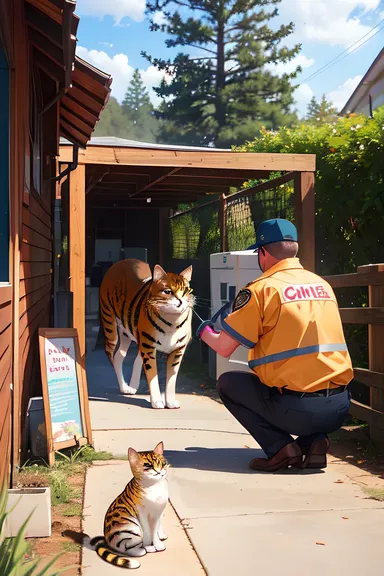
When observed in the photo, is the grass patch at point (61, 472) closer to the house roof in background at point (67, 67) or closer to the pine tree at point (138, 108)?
the house roof in background at point (67, 67)

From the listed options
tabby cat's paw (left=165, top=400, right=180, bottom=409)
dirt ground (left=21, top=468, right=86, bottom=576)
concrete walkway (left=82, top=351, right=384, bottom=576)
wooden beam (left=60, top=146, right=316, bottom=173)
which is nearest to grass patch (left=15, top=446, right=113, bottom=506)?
dirt ground (left=21, top=468, right=86, bottom=576)

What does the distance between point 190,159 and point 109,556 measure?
17.5 feet

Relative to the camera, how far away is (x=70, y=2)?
4211mm

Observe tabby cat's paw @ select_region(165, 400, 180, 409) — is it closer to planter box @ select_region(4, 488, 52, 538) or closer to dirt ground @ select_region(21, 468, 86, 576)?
dirt ground @ select_region(21, 468, 86, 576)

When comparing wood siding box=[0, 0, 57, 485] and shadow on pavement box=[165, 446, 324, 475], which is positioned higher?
wood siding box=[0, 0, 57, 485]

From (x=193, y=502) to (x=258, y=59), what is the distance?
41.9 m

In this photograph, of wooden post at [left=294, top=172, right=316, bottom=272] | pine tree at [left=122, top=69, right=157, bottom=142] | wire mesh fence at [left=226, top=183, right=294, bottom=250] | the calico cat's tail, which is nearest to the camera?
the calico cat's tail

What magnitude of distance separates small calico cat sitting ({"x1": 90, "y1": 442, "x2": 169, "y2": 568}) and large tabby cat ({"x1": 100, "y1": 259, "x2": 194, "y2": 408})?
4297mm

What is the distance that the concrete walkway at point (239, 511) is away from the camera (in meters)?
3.80

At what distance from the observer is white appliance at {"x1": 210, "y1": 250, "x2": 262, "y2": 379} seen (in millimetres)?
8680

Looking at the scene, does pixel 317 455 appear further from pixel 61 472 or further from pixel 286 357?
pixel 61 472

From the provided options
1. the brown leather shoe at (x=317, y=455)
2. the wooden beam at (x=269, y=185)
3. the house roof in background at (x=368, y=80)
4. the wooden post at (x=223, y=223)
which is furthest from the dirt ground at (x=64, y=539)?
the house roof in background at (x=368, y=80)

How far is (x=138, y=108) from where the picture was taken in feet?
554

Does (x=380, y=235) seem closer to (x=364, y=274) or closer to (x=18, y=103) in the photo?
(x=364, y=274)
